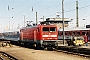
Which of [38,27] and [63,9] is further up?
[63,9]

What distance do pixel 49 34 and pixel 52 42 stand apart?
1055 millimetres

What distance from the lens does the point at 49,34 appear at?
28891 millimetres

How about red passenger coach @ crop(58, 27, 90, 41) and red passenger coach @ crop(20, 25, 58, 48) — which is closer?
red passenger coach @ crop(20, 25, 58, 48)

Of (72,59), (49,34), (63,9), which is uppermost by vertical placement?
(63,9)

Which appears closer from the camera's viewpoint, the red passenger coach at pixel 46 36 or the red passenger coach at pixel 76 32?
the red passenger coach at pixel 46 36

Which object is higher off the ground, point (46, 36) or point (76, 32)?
point (76, 32)

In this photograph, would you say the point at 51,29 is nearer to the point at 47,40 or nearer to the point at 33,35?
the point at 47,40

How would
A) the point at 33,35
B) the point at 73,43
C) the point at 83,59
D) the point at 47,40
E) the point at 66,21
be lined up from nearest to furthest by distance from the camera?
the point at 83,59 → the point at 47,40 → the point at 33,35 → the point at 73,43 → the point at 66,21

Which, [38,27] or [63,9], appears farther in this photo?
[63,9]

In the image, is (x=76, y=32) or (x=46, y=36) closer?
(x=46, y=36)

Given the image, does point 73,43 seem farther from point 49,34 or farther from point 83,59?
point 83,59

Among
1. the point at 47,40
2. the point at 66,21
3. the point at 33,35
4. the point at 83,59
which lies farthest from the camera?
the point at 66,21

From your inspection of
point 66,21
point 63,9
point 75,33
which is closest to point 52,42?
point 63,9

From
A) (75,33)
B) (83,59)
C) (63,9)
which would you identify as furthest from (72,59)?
(75,33)
